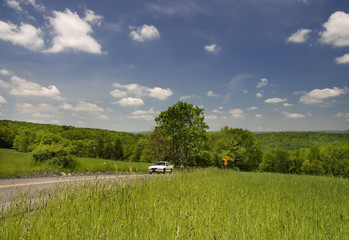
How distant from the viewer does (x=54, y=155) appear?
18734 mm

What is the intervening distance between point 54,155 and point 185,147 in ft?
61.6

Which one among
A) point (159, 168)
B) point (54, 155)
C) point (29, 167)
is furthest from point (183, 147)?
point (29, 167)

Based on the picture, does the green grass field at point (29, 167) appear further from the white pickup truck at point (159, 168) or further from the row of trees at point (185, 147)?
the white pickup truck at point (159, 168)

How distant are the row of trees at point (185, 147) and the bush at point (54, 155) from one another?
0.08m

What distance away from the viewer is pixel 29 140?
1323 inches

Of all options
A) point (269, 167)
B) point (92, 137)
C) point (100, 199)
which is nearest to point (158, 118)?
point (100, 199)

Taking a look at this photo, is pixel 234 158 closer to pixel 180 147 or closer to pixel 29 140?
pixel 180 147

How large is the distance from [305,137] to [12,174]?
168 metres

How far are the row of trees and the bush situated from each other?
0.25ft

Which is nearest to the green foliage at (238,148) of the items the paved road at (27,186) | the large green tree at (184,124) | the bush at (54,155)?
the large green tree at (184,124)

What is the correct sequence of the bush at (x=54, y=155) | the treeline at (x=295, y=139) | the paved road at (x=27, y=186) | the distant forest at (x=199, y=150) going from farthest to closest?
the treeline at (x=295, y=139) → the distant forest at (x=199, y=150) → the bush at (x=54, y=155) → the paved road at (x=27, y=186)

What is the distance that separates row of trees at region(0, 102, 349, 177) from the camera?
2950 cm

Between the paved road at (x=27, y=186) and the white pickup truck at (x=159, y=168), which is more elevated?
the paved road at (x=27, y=186)

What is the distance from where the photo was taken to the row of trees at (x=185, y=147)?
29.5 metres
